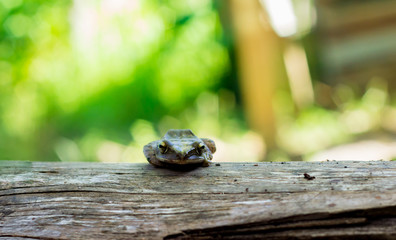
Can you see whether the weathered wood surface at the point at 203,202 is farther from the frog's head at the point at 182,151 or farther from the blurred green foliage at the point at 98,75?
the blurred green foliage at the point at 98,75

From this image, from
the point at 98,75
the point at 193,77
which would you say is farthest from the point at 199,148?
the point at 193,77

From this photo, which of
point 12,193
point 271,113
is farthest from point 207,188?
point 271,113

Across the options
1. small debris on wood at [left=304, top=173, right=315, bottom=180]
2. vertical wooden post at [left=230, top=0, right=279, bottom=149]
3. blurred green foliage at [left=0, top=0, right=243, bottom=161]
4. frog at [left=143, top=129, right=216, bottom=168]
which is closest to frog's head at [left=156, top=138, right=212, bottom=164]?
frog at [left=143, top=129, right=216, bottom=168]

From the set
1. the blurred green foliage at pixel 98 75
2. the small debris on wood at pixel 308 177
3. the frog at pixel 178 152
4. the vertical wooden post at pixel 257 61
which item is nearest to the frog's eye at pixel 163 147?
the frog at pixel 178 152

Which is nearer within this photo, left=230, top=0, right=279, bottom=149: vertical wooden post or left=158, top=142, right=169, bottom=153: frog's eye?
left=158, top=142, right=169, bottom=153: frog's eye

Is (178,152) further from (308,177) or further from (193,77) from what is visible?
(193,77)

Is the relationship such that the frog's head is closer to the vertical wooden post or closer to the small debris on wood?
the small debris on wood
